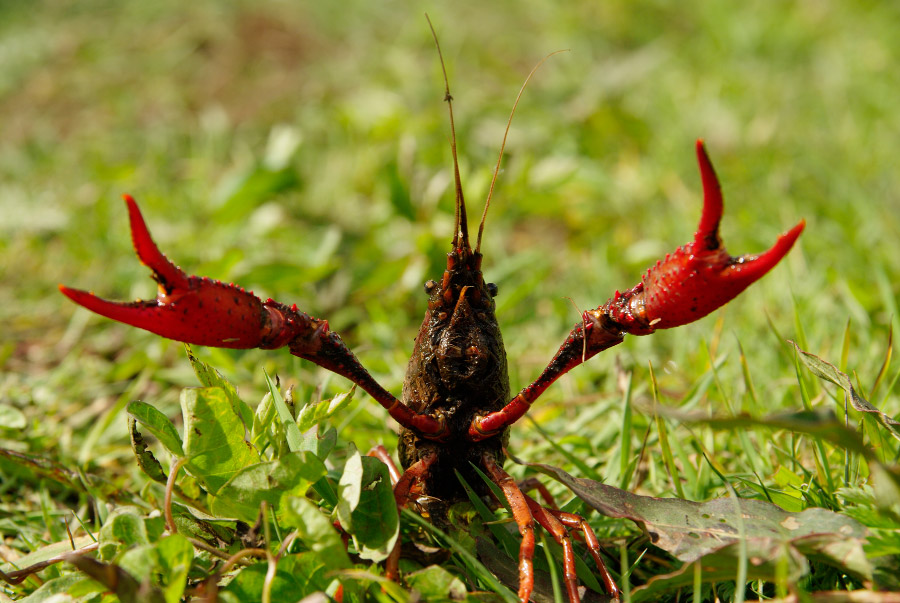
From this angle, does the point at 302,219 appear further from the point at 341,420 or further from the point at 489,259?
the point at 341,420

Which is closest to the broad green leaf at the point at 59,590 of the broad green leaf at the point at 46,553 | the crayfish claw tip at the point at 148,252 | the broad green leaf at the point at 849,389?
the broad green leaf at the point at 46,553

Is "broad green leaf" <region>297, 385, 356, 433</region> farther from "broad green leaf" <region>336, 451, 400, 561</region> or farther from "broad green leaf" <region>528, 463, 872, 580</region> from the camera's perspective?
"broad green leaf" <region>528, 463, 872, 580</region>

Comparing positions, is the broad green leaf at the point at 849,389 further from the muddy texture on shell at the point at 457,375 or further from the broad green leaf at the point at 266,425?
the broad green leaf at the point at 266,425

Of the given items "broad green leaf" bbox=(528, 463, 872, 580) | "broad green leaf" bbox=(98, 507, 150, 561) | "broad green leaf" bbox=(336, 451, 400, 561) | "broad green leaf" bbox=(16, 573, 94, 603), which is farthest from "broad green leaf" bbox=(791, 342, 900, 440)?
"broad green leaf" bbox=(16, 573, 94, 603)

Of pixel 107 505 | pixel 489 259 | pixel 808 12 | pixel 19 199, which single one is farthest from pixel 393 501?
pixel 808 12

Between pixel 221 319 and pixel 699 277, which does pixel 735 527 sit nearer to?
pixel 699 277

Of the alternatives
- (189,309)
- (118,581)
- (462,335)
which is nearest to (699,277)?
(462,335)
